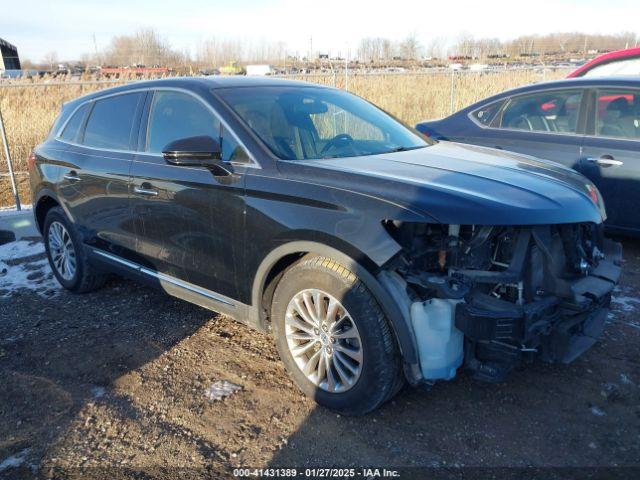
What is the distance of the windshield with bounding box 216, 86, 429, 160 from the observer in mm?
3574

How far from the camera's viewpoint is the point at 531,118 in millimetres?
5949

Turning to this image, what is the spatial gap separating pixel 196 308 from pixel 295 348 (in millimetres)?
1673

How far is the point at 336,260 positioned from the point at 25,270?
4290mm

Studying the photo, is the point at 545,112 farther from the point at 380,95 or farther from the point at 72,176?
the point at 380,95

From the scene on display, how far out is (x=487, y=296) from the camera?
2.77 m

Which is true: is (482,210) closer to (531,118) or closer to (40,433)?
(40,433)

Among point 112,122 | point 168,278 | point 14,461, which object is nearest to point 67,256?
point 112,122

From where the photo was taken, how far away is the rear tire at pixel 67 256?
4957mm

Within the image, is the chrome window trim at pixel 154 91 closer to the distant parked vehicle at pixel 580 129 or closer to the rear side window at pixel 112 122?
the rear side window at pixel 112 122

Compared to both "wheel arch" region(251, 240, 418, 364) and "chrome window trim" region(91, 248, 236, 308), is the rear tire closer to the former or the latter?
"chrome window trim" region(91, 248, 236, 308)

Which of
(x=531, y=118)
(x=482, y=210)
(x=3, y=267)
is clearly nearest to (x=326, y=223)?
(x=482, y=210)

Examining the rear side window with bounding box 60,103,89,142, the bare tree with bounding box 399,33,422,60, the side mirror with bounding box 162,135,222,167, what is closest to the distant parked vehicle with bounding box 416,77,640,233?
the side mirror with bounding box 162,135,222,167

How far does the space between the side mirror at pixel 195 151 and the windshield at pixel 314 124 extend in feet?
0.94

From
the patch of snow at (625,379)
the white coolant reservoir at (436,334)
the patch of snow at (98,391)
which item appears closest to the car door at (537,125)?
the patch of snow at (625,379)
